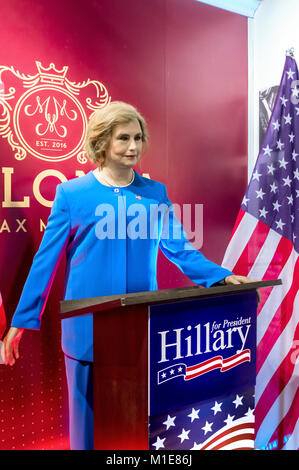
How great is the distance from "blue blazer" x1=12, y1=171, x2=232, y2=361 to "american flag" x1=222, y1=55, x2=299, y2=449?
719 mm

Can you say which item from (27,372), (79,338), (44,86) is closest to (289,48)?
(44,86)

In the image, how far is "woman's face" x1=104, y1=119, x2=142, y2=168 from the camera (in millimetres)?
1946

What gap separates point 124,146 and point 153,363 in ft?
3.22

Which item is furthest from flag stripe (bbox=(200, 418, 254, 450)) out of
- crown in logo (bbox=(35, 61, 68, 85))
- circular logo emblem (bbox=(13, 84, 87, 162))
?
crown in logo (bbox=(35, 61, 68, 85))

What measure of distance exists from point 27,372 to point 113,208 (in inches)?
38.5

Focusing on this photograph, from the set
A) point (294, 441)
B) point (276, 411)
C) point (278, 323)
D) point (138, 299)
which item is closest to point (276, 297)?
point (278, 323)

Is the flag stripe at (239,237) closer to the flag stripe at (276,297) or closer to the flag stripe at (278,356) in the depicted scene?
the flag stripe at (276,297)

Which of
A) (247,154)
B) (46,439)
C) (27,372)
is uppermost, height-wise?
(247,154)

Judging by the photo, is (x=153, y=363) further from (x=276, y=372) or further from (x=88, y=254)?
(x=276, y=372)

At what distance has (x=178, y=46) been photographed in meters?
2.65

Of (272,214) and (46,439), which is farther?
(272,214)

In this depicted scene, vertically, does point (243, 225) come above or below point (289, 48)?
below

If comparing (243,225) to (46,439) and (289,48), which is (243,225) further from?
(46,439)

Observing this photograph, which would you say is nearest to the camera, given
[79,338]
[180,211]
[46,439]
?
[79,338]
